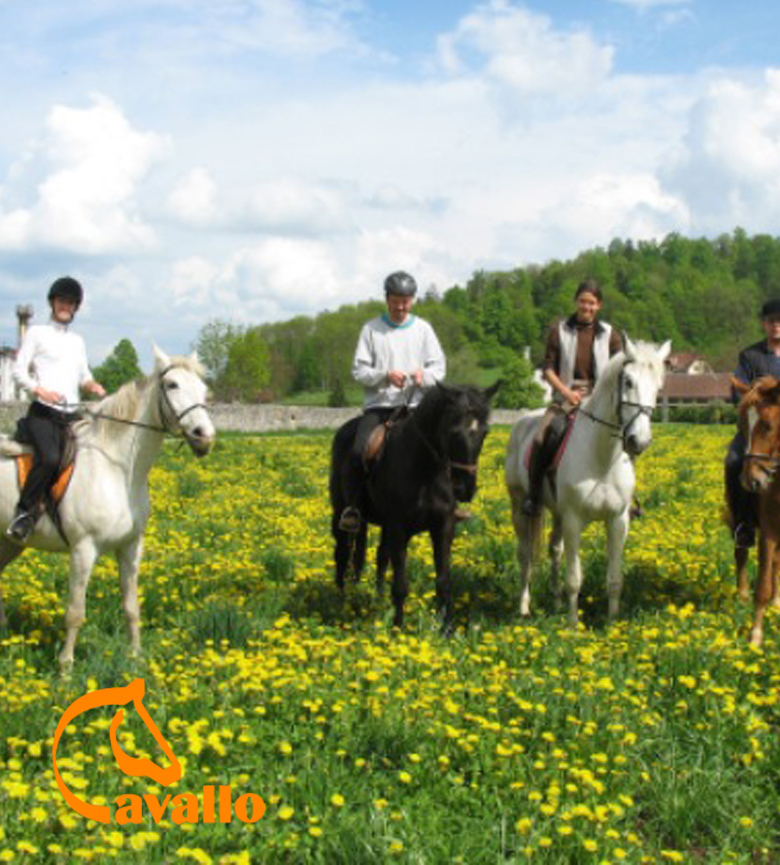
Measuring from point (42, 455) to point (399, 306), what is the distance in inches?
137

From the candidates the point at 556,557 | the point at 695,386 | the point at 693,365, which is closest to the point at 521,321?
the point at 693,365

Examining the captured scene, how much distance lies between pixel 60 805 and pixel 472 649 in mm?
3985

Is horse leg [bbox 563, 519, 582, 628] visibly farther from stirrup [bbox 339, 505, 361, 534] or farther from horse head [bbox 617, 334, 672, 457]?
stirrup [bbox 339, 505, 361, 534]

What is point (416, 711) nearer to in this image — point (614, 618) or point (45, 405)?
point (614, 618)

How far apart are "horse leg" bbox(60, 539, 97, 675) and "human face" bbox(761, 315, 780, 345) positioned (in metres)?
6.44

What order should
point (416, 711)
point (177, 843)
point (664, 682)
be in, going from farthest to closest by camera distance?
point (664, 682) → point (416, 711) → point (177, 843)

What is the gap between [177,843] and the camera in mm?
4406

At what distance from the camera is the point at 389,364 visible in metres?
9.15

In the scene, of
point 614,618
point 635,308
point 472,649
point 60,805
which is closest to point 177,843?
point 60,805

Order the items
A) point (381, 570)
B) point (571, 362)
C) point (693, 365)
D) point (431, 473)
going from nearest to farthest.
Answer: point (431, 473) < point (571, 362) < point (381, 570) < point (693, 365)

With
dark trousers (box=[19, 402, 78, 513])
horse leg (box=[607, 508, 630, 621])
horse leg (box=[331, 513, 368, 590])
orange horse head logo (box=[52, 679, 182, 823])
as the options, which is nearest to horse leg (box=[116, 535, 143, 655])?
dark trousers (box=[19, 402, 78, 513])

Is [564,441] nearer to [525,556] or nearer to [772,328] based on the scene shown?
[525,556]

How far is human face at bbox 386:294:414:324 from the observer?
352 inches

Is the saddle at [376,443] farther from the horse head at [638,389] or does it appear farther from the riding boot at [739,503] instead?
the riding boot at [739,503]
